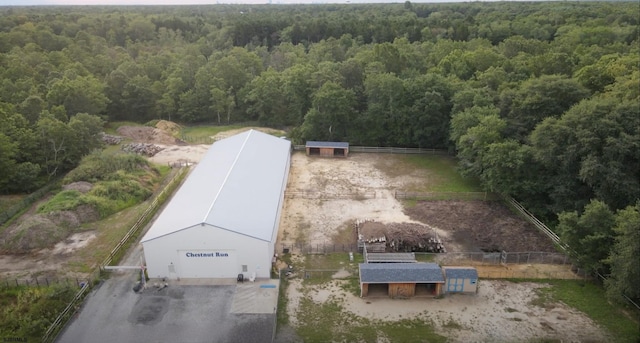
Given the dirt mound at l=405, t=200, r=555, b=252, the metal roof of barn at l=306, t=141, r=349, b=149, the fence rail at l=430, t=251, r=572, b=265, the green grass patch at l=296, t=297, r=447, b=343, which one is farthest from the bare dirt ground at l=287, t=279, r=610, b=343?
the metal roof of barn at l=306, t=141, r=349, b=149

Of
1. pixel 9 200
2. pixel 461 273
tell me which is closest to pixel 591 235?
pixel 461 273

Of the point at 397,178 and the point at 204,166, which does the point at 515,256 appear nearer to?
the point at 397,178

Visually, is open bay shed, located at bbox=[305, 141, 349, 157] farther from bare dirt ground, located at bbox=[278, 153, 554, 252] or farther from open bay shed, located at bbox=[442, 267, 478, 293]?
open bay shed, located at bbox=[442, 267, 478, 293]

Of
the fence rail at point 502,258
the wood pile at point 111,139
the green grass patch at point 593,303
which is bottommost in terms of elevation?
the green grass patch at point 593,303

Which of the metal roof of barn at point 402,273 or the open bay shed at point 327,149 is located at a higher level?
the open bay shed at point 327,149

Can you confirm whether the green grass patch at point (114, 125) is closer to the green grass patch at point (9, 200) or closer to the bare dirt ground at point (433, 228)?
the green grass patch at point (9, 200)

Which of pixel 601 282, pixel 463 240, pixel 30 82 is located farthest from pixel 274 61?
pixel 601 282

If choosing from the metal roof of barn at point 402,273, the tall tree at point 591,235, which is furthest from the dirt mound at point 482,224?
the metal roof of barn at point 402,273
